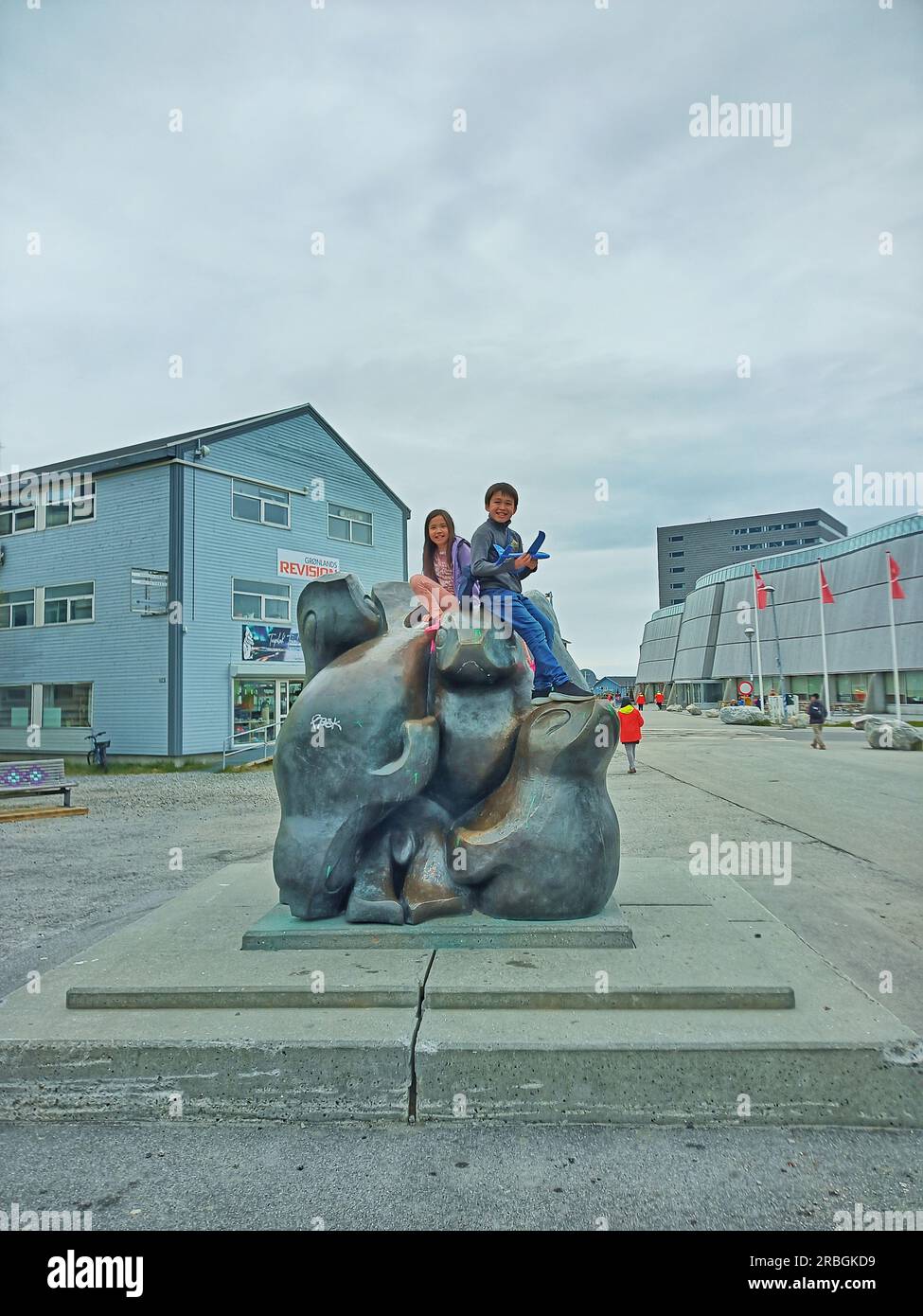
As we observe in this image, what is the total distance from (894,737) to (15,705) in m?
25.9

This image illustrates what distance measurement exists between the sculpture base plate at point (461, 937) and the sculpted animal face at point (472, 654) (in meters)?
1.39

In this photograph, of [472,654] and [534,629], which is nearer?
[472,654]

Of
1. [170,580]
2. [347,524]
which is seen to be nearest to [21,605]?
[170,580]

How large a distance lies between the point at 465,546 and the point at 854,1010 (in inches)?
137

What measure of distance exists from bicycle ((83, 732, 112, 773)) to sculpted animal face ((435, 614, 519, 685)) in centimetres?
1856

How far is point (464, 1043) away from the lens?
341 centimetres

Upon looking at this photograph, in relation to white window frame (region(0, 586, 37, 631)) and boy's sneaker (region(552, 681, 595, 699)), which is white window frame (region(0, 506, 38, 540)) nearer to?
white window frame (region(0, 586, 37, 631))

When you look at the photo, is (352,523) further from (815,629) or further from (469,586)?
(815,629)

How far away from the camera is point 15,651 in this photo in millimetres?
23875

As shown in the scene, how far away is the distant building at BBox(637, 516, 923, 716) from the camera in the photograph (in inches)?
1775

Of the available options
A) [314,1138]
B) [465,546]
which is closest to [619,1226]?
[314,1138]

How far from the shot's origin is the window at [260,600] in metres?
22.2

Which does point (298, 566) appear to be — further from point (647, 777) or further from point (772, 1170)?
point (772, 1170)

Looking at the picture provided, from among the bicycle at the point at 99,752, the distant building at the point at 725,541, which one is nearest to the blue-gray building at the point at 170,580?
the bicycle at the point at 99,752
